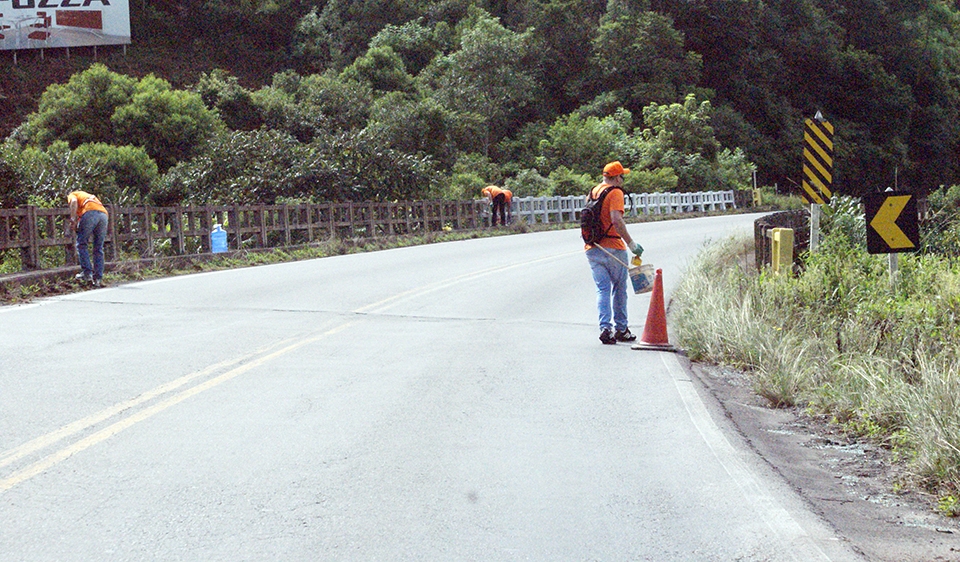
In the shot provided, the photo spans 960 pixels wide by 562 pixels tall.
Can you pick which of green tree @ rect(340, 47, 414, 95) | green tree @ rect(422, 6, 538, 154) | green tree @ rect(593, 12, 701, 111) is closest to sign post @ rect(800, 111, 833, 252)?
green tree @ rect(422, 6, 538, 154)

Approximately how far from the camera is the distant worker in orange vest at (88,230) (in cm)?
1701

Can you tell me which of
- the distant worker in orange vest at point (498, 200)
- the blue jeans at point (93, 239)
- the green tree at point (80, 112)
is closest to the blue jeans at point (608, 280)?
the blue jeans at point (93, 239)

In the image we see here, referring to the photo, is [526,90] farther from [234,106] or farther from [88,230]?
[88,230]

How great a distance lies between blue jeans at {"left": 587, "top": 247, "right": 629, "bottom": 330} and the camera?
38.2 ft

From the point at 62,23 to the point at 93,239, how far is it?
45.9 metres

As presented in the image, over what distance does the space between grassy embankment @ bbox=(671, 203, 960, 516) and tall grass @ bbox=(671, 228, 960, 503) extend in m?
0.01

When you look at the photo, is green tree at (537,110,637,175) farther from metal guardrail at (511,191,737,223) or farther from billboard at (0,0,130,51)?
billboard at (0,0,130,51)

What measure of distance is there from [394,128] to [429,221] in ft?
62.0

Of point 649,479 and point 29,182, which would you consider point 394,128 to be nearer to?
point 29,182

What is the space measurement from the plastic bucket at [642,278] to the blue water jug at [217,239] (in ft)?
43.5

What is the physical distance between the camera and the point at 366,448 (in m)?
6.80

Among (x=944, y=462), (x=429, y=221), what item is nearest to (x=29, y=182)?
(x=429, y=221)

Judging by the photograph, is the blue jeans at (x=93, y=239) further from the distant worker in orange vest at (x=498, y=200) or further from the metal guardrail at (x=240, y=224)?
the distant worker in orange vest at (x=498, y=200)

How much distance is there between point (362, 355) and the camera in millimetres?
10477
